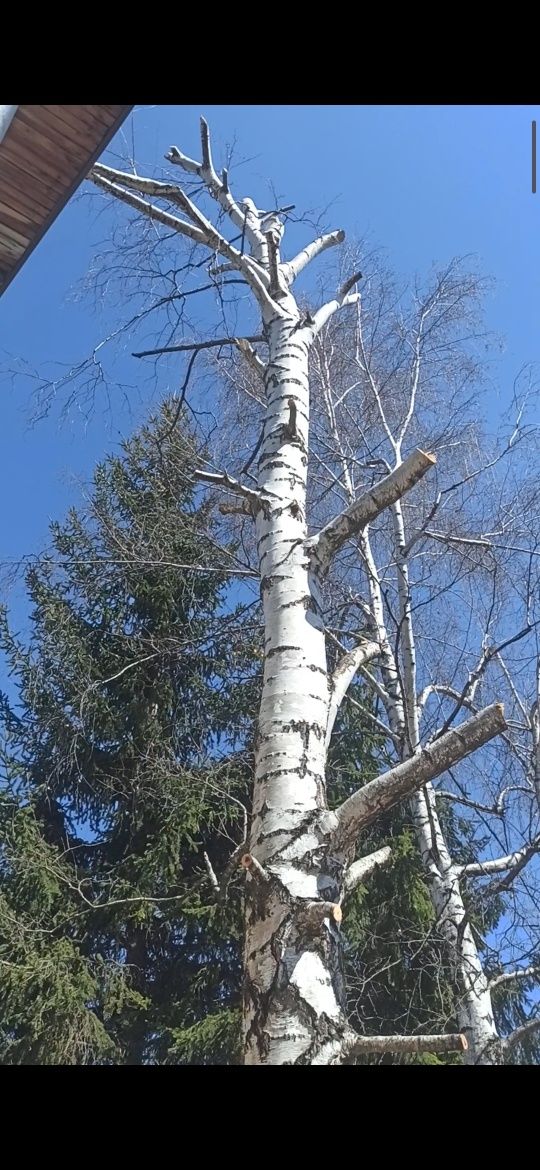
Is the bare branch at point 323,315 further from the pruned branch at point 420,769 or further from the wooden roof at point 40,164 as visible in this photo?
the pruned branch at point 420,769

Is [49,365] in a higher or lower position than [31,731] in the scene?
higher

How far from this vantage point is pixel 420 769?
2.30 meters

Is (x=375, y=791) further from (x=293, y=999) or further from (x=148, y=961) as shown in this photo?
(x=148, y=961)

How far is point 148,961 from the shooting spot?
237 inches

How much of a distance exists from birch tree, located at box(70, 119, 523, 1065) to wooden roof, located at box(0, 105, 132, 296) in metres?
0.94

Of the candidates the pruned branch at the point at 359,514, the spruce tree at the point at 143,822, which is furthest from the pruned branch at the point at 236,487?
the spruce tree at the point at 143,822

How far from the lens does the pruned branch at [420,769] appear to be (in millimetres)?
2281

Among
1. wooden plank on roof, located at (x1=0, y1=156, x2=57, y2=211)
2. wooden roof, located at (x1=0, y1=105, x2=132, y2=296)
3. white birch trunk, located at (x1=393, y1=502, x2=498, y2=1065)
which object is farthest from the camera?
white birch trunk, located at (x1=393, y1=502, x2=498, y2=1065)

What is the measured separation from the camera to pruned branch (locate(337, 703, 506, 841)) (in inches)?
89.8

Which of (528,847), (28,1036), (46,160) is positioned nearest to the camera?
(46,160)

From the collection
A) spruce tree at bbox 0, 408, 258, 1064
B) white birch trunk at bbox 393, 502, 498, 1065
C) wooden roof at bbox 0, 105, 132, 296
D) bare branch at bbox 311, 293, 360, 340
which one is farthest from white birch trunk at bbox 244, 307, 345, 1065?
spruce tree at bbox 0, 408, 258, 1064

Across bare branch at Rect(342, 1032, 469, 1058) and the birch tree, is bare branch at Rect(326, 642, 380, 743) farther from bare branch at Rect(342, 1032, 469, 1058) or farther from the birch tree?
bare branch at Rect(342, 1032, 469, 1058)
